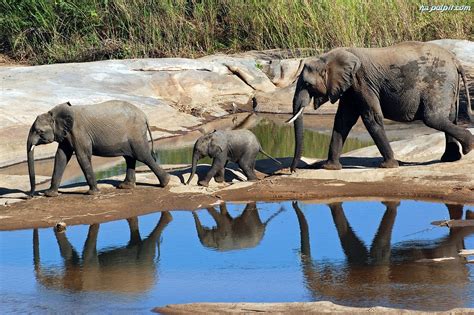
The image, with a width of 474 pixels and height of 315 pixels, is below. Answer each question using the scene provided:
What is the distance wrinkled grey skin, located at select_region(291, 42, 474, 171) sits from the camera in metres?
13.5

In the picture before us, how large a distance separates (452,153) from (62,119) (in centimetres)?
495

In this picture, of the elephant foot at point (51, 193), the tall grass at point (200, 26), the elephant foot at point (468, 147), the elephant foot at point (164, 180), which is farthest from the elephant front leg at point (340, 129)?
the tall grass at point (200, 26)

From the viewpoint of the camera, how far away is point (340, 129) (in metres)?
14.0

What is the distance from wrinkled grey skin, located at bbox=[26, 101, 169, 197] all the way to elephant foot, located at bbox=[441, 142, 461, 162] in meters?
3.61

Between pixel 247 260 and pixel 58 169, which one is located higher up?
pixel 58 169

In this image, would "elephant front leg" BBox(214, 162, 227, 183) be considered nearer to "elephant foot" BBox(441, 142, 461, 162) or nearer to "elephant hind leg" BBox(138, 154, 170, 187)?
"elephant hind leg" BBox(138, 154, 170, 187)

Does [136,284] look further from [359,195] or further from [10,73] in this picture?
[10,73]

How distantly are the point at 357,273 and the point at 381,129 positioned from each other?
13.3 ft

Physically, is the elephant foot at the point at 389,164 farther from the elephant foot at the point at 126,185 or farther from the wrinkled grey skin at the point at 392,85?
the elephant foot at the point at 126,185

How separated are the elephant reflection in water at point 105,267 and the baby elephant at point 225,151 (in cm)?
186

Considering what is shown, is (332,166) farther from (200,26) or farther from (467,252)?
(200,26)

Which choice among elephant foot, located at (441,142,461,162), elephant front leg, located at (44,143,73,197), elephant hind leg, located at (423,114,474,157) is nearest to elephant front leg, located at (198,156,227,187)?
elephant front leg, located at (44,143,73,197)

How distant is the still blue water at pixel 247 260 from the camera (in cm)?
919

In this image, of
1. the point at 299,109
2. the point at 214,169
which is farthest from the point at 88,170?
the point at 299,109
